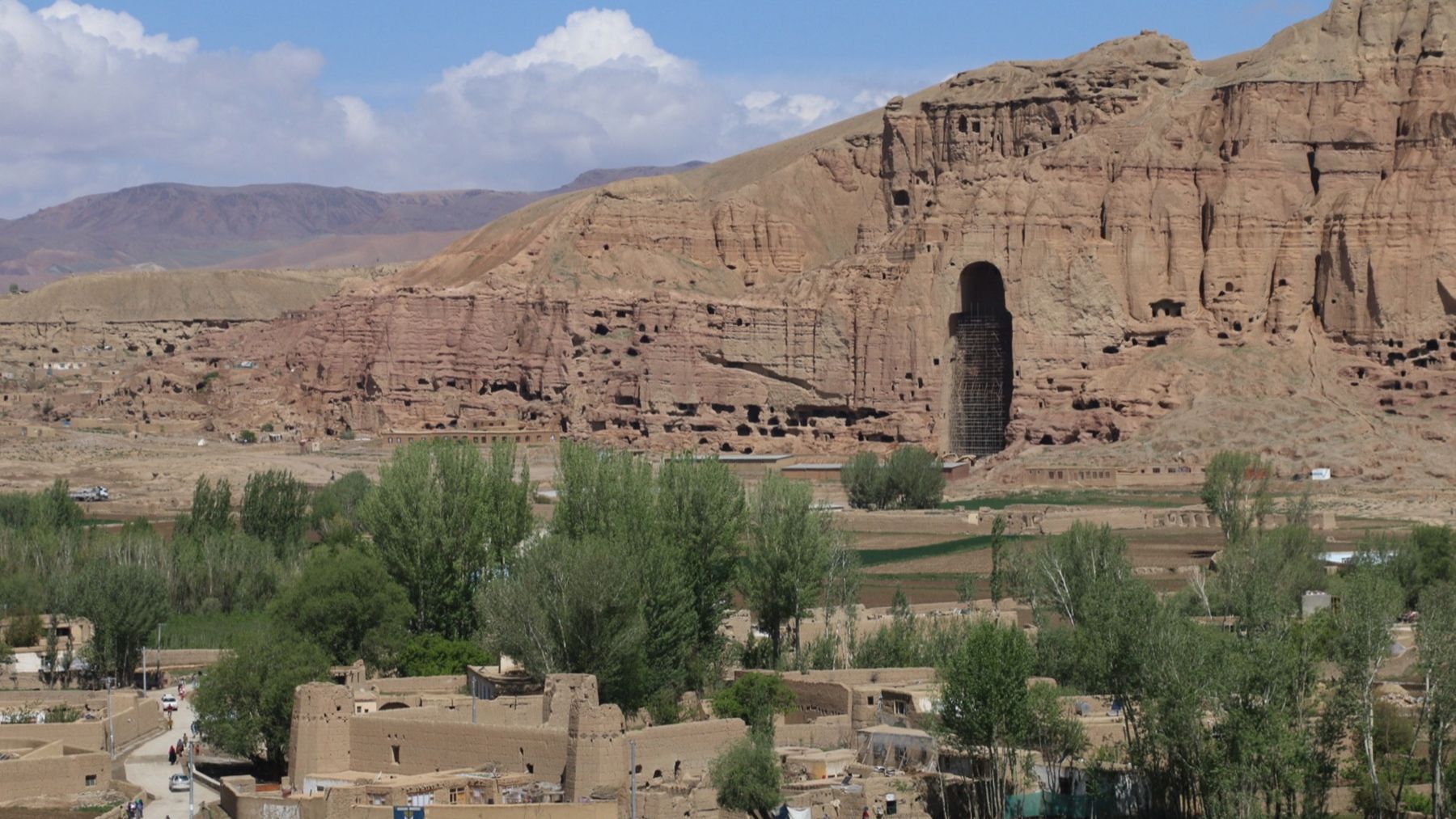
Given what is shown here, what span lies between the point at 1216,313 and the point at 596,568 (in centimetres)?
7132

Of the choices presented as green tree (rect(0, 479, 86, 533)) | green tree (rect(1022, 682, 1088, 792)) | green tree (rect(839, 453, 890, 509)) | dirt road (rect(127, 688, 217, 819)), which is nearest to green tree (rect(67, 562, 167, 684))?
dirt road (rect(127, 688, 217, 819))

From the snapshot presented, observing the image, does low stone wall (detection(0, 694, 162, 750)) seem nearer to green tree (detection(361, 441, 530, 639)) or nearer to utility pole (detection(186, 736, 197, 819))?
utility pole (detection(186, 736, 197, 819))

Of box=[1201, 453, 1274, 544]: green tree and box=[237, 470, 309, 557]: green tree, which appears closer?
box=[1201, 453, 1274, 544]: green tree

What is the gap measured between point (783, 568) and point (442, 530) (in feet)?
25.4

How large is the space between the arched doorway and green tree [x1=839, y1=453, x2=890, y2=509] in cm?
1496

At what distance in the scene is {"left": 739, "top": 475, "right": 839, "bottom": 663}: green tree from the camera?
56.8 metres

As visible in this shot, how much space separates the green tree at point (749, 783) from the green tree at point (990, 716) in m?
3.51

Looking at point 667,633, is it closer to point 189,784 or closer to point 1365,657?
point 189,784

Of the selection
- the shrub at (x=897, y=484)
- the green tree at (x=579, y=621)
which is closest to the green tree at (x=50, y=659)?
the green tree at (x=579, y=621)

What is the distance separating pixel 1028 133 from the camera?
130 m

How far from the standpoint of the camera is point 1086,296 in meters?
116

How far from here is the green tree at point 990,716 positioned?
42281 mm

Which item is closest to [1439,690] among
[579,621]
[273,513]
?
[579,621]

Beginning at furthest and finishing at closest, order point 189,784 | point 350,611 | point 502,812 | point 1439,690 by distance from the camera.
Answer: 1. point 350,611
2. point 189,784
3. point 1439,690
4. point 502,812
